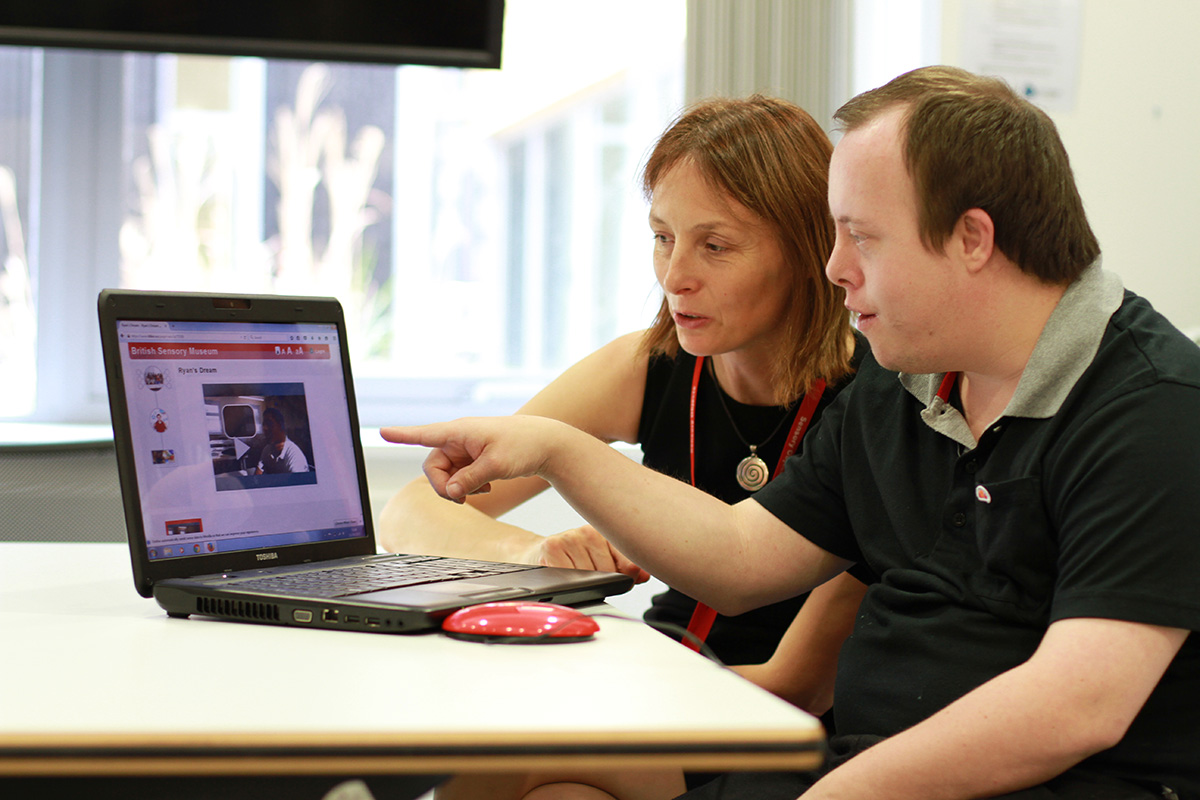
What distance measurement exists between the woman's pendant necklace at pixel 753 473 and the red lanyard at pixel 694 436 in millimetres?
19

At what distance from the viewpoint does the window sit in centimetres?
245

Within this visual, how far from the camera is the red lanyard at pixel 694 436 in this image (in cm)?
133

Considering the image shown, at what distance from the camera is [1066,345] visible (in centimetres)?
96

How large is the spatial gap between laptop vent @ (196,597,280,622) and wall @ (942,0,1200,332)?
7.11ft

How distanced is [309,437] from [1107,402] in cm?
74

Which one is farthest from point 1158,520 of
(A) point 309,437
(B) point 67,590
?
(B) point 67,590

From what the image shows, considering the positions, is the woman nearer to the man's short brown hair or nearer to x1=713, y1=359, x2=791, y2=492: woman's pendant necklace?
x1=713, y1=359, x2=791, y2=492: woman's pendant necklace

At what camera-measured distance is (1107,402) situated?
90 centimetres

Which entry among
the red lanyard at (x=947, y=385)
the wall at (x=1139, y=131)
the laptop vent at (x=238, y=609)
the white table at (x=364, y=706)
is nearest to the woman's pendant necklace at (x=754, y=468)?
the red lanyard at (x=947, y=385)

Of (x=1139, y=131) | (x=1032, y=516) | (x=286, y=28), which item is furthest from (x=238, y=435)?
(x=1139, y=131)

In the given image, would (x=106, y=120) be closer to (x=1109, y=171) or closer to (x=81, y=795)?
(x=81, y=795)

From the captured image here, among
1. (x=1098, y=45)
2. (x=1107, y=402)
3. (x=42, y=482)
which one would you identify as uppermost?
(x=1098, y=45)

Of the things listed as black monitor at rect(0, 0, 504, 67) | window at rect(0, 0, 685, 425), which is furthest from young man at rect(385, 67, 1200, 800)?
window at rect(0, 0, 685, 425)

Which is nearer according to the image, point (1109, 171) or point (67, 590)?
point (67, 590)
